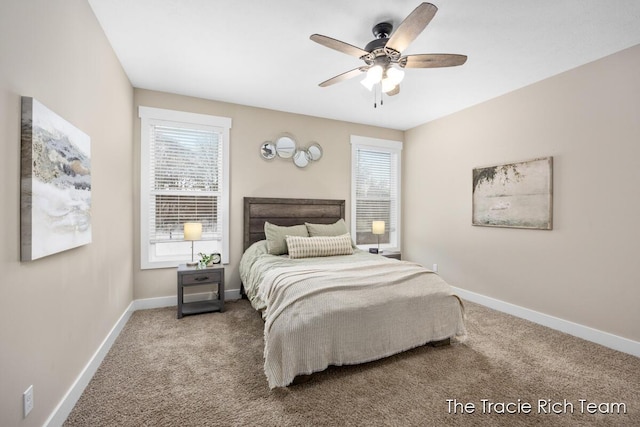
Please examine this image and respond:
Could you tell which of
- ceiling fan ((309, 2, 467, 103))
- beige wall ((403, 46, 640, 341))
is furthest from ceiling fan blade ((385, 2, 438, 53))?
beige wall ((403, 46, 640, 341))

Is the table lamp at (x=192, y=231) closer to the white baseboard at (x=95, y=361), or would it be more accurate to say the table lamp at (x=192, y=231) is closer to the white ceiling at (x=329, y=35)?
the white baseboard at (x=95, y=361)

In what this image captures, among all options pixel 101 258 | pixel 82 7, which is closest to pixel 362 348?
pixel 101 258

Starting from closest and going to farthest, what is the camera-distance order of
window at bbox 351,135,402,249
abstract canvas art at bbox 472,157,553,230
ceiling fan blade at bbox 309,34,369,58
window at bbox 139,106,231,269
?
ceiling fan blade at bbox 309,34,369,58, abstract canvas art at bbox 472,157,553,230, window at bbox 139,106,231,269, window at bbox 351,135,402,249

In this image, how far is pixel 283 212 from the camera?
13.8 feet

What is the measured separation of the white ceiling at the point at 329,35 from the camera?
2.12 meters

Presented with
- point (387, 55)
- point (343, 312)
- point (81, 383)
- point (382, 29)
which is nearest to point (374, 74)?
point (387, 55)

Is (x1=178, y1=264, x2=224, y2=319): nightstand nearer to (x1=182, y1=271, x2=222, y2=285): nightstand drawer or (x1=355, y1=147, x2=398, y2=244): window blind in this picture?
(x1=182, y1=271, x2=222, y2=285): nightstand drawer

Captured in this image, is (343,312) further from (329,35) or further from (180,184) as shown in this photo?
(180,184)

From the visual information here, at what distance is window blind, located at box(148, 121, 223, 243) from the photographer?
366cm

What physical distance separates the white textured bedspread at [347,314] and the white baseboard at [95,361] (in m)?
1.17

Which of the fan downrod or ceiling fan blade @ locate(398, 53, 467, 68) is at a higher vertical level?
the fan downrod

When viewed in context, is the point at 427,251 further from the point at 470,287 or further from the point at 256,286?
the point at 256,286

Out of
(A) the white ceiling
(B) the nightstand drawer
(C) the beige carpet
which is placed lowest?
(C) the beige carpet

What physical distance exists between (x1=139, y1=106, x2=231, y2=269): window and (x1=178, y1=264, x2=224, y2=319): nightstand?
1.54 feet
